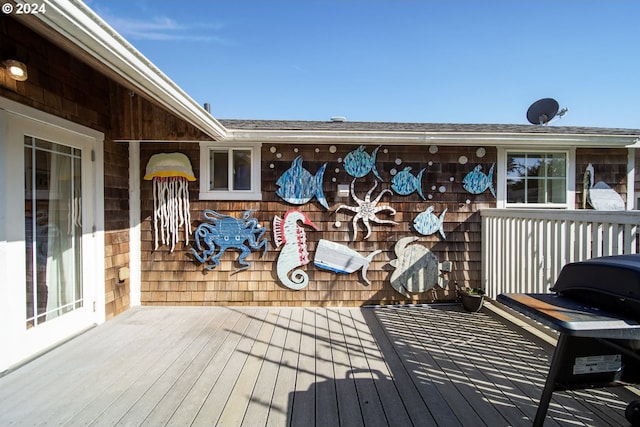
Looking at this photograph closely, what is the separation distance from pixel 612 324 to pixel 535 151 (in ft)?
10.8

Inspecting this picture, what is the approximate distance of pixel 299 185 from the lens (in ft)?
11.8

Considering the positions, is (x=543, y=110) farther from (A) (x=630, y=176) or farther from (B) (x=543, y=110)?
(A) (x=630, y=176)

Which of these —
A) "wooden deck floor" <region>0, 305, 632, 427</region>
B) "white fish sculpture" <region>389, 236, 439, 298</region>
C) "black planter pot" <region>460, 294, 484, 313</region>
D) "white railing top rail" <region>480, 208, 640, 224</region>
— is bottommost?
"wooden deck floor" <region>0, 305, 632, 427</region>

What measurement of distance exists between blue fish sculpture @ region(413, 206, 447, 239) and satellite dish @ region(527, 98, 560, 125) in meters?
2.83

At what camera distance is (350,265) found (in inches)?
144

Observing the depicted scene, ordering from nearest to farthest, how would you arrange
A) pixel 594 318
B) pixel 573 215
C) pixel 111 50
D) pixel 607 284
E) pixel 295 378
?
pixel 594 318, pixel 607 284, pixel 111 50, pixel 295 378, pixel 573 215

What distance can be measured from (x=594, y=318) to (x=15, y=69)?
3.46 meters

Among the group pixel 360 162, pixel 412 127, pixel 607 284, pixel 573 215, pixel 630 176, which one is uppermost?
pixel 412 127

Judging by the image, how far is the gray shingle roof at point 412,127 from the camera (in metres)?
3.58

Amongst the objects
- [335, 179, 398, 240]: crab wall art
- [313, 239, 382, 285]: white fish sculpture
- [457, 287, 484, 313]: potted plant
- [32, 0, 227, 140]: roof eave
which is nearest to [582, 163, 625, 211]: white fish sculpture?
[457, 287, 484, 313]: potted plant

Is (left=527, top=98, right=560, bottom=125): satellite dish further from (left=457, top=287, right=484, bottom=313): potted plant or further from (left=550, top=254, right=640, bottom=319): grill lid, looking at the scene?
(left=550, top=254, right=640, bottom=319): grill lid

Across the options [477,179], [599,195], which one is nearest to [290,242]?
[477,179]

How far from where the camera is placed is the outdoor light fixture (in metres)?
1.97

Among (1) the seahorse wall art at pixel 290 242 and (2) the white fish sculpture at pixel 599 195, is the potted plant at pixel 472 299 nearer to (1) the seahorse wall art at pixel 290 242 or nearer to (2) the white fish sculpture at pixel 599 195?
(2) the white fish sculpture at pixel 599 195
